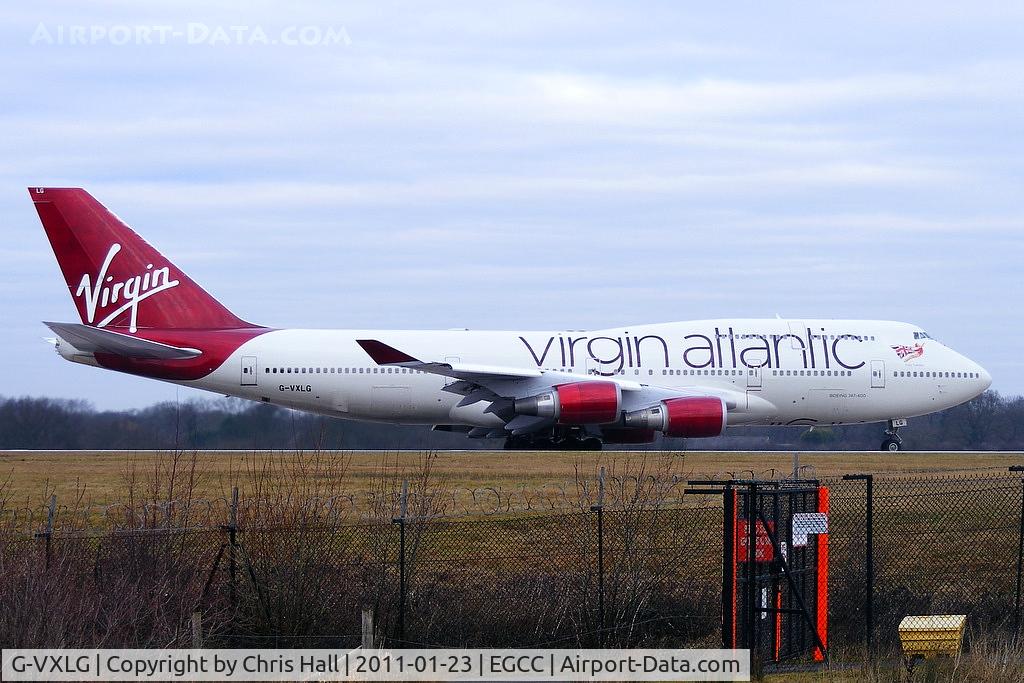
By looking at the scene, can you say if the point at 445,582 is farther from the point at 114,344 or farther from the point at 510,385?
the point at 114,344

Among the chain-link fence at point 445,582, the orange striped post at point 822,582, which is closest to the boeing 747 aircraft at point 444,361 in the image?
the chain-link fence at point 445,582

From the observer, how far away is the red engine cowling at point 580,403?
3238 cm

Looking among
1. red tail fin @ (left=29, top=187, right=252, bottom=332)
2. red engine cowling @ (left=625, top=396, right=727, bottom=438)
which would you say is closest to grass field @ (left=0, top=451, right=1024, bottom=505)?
red engine cowling @ (left=625, top=396, right=727, bottom=438)

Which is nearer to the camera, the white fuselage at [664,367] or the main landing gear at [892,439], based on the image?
the white fuselage at [664,367]

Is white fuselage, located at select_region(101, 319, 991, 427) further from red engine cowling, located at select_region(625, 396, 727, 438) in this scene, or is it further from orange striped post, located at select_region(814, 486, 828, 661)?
orange striped post, located at select_region(814, 486, 828, 661)

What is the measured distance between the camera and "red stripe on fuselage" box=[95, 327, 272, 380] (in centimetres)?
3425

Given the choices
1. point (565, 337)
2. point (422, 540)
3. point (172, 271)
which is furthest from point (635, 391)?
point (422, 540)

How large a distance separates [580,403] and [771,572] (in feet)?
65.8

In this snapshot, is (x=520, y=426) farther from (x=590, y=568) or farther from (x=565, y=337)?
(x=590, y=568)

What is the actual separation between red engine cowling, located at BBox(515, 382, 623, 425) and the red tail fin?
31.1 feet

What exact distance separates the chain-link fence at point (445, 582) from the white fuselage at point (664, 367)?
17.6 m

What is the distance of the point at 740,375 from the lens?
3562cm
